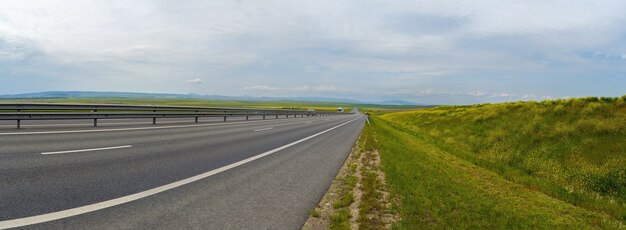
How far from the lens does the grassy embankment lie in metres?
4.71

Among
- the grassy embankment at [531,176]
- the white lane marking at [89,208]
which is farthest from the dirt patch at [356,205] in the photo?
the white lane marking at [89,208]

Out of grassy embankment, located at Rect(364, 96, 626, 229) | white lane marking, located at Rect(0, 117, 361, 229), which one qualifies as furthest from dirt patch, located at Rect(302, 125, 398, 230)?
white lane marking, located at Rect(0, 117, 361, 229)

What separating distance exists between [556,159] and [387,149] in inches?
231

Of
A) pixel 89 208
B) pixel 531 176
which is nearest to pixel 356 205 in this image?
pixel 89 208

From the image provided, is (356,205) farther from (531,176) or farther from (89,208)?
(531,176)

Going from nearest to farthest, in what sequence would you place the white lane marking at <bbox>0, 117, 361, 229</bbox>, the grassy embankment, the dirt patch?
the white lane marking at <bbox>0, 117, 361, 229</bbox> → the dirt patch → the grassy embankment

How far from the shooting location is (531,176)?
9672 millimetres

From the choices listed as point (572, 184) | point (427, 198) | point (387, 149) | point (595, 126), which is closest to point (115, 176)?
point (427, 198)

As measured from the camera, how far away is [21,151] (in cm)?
757

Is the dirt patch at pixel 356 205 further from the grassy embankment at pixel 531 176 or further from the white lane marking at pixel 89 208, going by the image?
the white lane marking at pixel 89 208

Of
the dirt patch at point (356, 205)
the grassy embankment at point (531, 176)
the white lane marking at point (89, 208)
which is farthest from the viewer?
the grassy embankment at point (531, 176)

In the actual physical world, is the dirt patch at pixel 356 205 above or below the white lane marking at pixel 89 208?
below

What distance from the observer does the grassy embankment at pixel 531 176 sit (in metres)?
4.71

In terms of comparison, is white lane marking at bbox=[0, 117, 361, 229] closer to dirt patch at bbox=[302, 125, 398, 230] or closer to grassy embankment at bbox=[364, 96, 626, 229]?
dirt patch at bbox=[302, 125, 398, 230]
